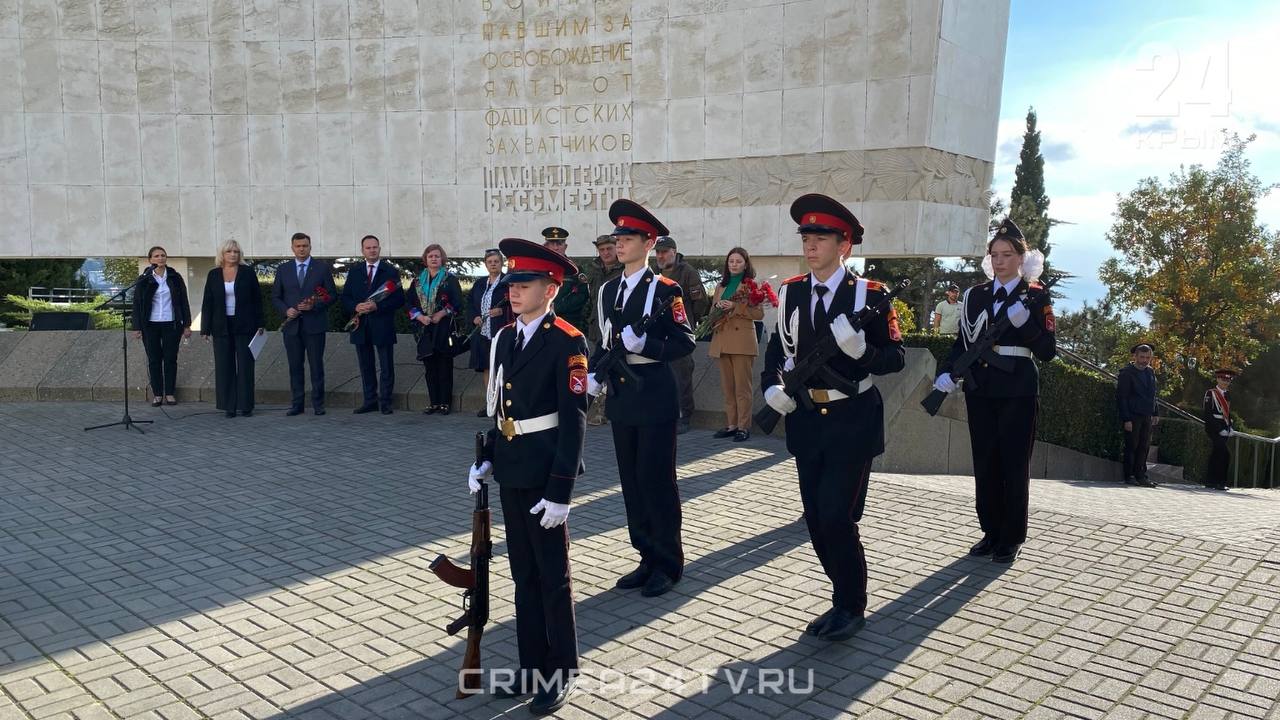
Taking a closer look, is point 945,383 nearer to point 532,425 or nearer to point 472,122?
point 532,425

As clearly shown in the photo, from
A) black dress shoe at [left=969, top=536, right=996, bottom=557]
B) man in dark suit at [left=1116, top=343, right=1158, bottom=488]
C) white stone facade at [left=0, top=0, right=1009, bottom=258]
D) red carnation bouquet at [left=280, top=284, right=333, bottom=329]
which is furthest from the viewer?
man in dark suit at [left=1116, top=343, right=1158, bottom=488]

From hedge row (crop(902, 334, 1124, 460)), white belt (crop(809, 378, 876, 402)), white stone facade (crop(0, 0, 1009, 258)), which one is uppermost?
white stone facade (crop(0, 0, 1009, 258))

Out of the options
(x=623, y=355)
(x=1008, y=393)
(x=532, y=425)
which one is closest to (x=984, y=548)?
(x=1008, y=393)

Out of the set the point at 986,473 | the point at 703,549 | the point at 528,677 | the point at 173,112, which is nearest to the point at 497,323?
the point at 703,549

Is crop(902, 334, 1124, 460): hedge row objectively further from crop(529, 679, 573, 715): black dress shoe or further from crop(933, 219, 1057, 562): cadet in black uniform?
crop(529, 679, 573, 715): black dress shoe

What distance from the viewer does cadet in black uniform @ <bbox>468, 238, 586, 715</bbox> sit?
12.9 feet

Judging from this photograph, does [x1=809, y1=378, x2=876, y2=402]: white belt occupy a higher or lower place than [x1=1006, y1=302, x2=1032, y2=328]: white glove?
lower

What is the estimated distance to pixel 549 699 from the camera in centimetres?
388

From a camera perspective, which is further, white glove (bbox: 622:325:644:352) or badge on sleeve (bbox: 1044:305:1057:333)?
badge on sleeve (bbox: 1044:305:1057:333)

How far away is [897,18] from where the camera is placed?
1235 cm

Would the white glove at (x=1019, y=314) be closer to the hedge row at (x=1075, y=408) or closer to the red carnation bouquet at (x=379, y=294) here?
the red carnation bouquet at (x=379, y=294)

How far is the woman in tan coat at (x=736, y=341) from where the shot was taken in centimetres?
998

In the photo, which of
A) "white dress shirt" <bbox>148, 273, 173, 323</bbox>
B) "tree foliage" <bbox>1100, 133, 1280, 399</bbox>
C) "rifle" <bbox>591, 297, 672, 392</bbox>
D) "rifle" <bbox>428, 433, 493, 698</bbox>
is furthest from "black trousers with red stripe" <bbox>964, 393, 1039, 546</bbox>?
"tree foliage" <bbox>1100, 133, 1280, 399</bbox>

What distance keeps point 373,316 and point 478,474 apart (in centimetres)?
828
